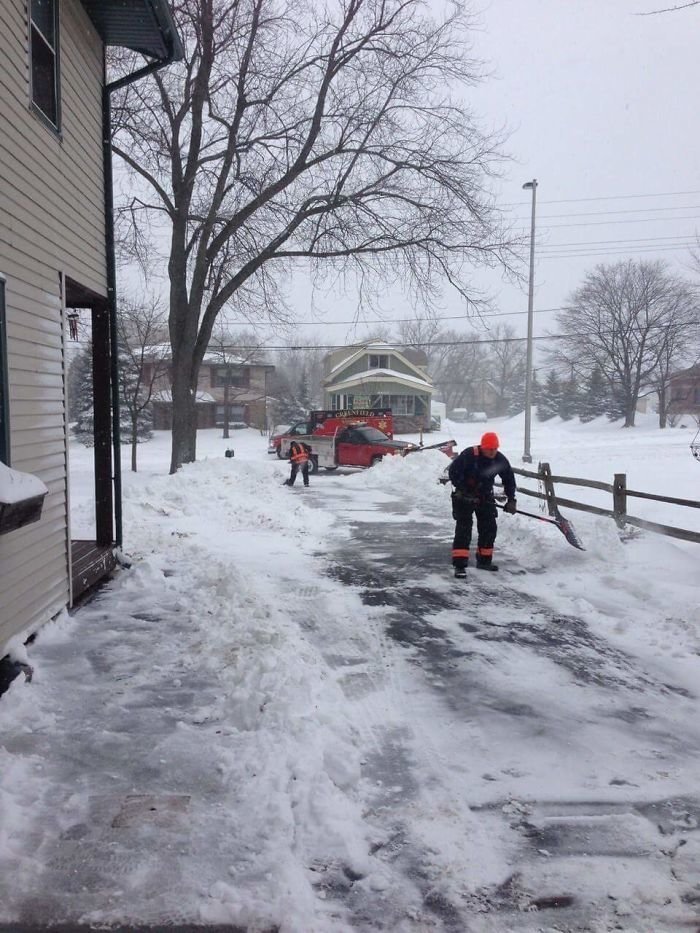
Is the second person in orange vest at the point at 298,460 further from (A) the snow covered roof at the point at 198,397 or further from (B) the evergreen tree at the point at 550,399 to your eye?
(B) the evergreen tree at the point at 550,399

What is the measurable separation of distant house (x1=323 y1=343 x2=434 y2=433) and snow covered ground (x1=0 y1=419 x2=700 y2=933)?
4075 centimetres

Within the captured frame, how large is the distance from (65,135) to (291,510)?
819 cm

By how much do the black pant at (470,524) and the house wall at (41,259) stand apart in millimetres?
4275

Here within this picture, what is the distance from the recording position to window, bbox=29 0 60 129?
5.77 metres

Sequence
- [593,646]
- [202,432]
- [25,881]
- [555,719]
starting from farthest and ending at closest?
[202,432] → [593,646] → [555,719] → [25,881]

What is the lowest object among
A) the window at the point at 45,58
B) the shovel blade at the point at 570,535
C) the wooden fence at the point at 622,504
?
the shovel blade at the point at 570,535

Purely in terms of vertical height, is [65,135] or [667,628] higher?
[65,135]

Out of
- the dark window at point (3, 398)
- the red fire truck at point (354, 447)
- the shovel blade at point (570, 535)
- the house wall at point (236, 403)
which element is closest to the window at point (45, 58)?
the dark window at point (3, 398)

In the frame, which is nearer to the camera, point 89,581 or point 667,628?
point 667,628

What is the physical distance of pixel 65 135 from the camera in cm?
623

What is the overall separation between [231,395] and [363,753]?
55.9m

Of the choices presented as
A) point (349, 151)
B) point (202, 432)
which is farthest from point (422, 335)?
point (349, 151)

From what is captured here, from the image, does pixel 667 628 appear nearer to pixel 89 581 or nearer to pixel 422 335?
pixel 89 581

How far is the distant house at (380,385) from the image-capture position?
168 ft
